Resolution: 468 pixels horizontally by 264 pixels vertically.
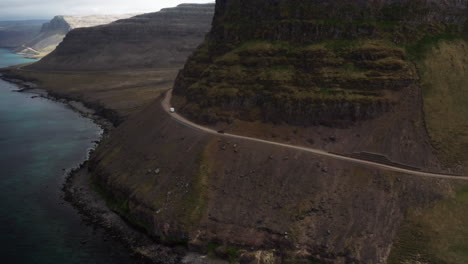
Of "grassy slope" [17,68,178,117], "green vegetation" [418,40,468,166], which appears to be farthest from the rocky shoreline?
"grassy slope" [17,68,178,117]

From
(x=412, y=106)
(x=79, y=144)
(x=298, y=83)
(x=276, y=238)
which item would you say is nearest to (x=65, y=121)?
(x=79, y=144)

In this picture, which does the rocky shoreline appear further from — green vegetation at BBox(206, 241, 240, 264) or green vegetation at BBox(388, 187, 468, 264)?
green vegetation at BBox(388, 187, 468, 264)

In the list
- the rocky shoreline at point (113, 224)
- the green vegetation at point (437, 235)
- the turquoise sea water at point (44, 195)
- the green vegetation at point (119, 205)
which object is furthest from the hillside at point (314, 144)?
the turquoise sea water at point (44, 195)

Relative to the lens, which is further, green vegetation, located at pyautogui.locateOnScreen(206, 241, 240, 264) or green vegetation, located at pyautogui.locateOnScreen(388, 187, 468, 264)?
green vegetation, located at pyautogui.locateOnScreen(206, 241, 240, 264)

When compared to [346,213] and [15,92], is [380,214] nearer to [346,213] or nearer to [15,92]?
[346,213]

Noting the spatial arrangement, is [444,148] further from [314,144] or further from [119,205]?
[119,205]

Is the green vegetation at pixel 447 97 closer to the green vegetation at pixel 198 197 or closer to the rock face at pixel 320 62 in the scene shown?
the rock face at pixel 320 62
